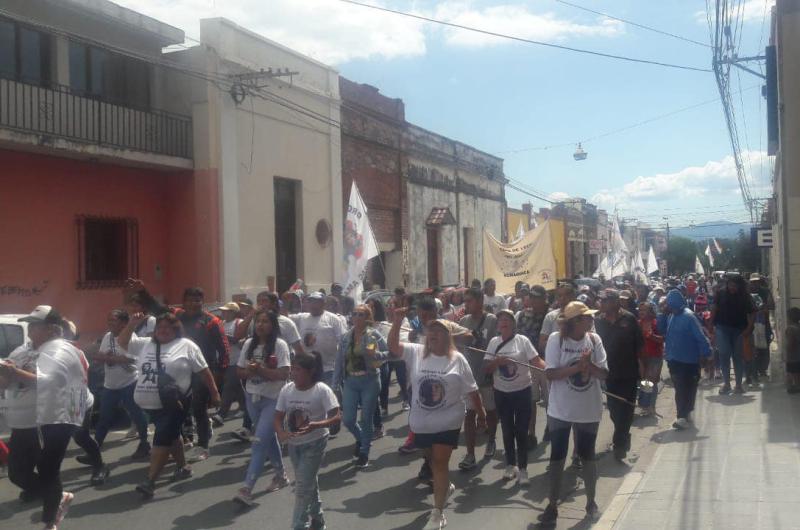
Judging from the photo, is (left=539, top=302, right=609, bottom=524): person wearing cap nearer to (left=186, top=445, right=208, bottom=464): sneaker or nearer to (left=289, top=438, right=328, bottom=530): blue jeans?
(left=289, top=438, right=328, bottom=530): blue jeans

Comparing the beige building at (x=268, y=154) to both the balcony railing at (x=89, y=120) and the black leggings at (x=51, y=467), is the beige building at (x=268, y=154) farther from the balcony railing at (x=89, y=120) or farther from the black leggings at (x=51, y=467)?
the black leggings at (x=51, y=467)

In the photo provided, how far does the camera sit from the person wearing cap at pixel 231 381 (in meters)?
10.4

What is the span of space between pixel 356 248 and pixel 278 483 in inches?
296

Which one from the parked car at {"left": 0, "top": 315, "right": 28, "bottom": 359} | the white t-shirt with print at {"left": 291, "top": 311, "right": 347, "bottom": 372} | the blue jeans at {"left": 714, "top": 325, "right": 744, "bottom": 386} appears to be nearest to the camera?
the parked car at {"left": 0, "top": 315, "right": 28, "bottom": 359}

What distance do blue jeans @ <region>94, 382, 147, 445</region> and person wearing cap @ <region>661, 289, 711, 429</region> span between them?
613 cm

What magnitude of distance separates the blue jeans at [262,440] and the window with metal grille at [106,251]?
373 inches

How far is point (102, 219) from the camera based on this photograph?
16750 millimetres

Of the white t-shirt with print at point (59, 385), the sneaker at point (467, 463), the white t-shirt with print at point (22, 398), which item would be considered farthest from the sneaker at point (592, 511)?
the white t-shirt with print at point (22, 398)

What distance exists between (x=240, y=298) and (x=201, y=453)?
3.98m

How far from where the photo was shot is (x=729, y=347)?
12.4 meters

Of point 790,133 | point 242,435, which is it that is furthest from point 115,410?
point 790,133

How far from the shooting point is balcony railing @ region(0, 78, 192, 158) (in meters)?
14.5

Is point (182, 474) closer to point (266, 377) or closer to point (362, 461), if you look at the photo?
point (266, 377)

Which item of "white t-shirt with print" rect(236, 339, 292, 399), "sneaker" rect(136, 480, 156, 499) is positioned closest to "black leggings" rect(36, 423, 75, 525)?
"sneaker" rect(136, 480, 156, 499)
